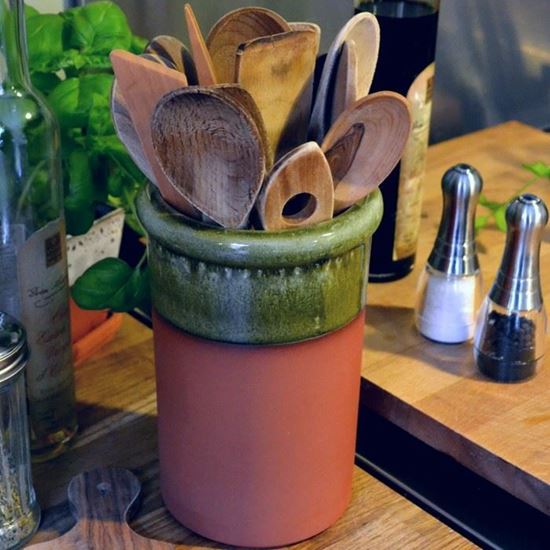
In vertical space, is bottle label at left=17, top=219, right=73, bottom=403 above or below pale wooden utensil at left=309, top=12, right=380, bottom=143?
below

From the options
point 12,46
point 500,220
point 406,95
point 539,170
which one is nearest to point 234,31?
point 12,46

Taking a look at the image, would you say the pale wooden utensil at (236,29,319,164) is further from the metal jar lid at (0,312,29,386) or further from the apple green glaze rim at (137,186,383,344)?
the metal jar lid at (0,312,29,386)

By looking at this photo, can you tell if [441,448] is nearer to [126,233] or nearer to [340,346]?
[340,346]

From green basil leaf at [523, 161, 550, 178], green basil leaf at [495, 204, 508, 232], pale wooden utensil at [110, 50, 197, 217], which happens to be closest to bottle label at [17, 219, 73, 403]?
A: pale wooden utensil at [110, 50, 197, 217]

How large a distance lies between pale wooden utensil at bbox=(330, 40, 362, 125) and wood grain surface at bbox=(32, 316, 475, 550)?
0.29 m

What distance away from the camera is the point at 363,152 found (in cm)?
59

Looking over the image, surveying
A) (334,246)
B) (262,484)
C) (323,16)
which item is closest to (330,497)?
(262,484)

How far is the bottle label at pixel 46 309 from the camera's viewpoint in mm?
692

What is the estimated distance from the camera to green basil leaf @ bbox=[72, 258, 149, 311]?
747mm

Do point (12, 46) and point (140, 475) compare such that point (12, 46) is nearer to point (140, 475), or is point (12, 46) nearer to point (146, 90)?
point (146, 90)

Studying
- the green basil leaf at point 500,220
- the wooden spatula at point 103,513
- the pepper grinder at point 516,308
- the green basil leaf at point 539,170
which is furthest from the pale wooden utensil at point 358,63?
the green basil leaf at point 539,170

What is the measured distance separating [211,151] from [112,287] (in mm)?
240

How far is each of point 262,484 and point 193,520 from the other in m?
0.07

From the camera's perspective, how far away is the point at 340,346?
0.62m
